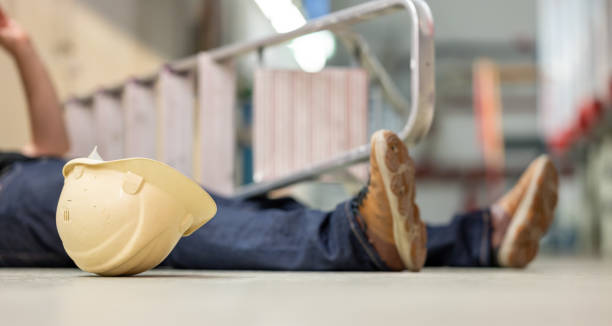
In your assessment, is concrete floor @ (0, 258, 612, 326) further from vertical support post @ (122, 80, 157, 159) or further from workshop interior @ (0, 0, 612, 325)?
vertical support post @ (122, 80, 157, 159)

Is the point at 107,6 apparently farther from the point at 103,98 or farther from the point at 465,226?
the point at 465,226

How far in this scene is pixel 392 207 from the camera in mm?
1183

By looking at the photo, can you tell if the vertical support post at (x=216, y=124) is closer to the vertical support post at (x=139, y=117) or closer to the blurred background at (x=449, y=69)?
the blurred background at (x=449, y=69)

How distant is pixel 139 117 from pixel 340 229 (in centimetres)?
112

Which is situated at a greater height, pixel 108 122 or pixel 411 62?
pixel 411 62

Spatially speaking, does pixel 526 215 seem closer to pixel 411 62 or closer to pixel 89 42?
pixel 411 62

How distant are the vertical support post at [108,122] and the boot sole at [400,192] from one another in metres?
1.42

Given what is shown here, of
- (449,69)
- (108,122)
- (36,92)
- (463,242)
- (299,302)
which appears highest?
(449,69)

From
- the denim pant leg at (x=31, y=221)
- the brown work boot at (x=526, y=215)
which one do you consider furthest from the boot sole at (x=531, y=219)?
the denim pant leg at (x=31, y=221)

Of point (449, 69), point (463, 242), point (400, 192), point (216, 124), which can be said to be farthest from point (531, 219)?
point (449, 69)

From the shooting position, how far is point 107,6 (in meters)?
3.37

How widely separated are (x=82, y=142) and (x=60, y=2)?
2.89 ft

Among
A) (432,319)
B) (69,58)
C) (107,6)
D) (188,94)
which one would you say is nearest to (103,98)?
(188,94)

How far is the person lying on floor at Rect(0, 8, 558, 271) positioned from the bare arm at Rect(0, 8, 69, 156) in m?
0.25
